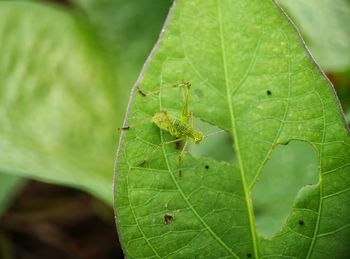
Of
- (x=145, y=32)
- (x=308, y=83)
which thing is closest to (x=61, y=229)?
(x=145, y=32)

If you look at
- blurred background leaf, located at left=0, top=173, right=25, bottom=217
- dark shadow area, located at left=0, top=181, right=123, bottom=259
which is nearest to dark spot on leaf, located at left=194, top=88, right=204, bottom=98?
blurred background leaf, located at left=0, top=173, right=25, bottom=217

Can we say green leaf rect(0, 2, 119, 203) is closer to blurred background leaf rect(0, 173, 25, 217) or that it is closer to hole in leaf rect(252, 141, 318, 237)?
blurred background leaf rect(0, 173, 25, 217)

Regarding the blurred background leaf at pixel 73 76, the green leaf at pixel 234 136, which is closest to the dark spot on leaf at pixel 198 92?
the green leaf at pixel 234 136

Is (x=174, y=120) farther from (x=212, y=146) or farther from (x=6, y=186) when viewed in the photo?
(x=6, y=186)

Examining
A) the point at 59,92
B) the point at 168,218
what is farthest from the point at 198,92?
the point at 59,92

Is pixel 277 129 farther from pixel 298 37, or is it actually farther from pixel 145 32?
pixel 145 32

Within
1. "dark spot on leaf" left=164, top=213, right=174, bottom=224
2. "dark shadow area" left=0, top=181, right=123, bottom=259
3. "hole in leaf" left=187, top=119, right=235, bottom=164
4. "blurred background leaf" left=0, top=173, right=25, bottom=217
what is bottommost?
"dark shadow area" left=0, top=181, right=123, bottom=259
